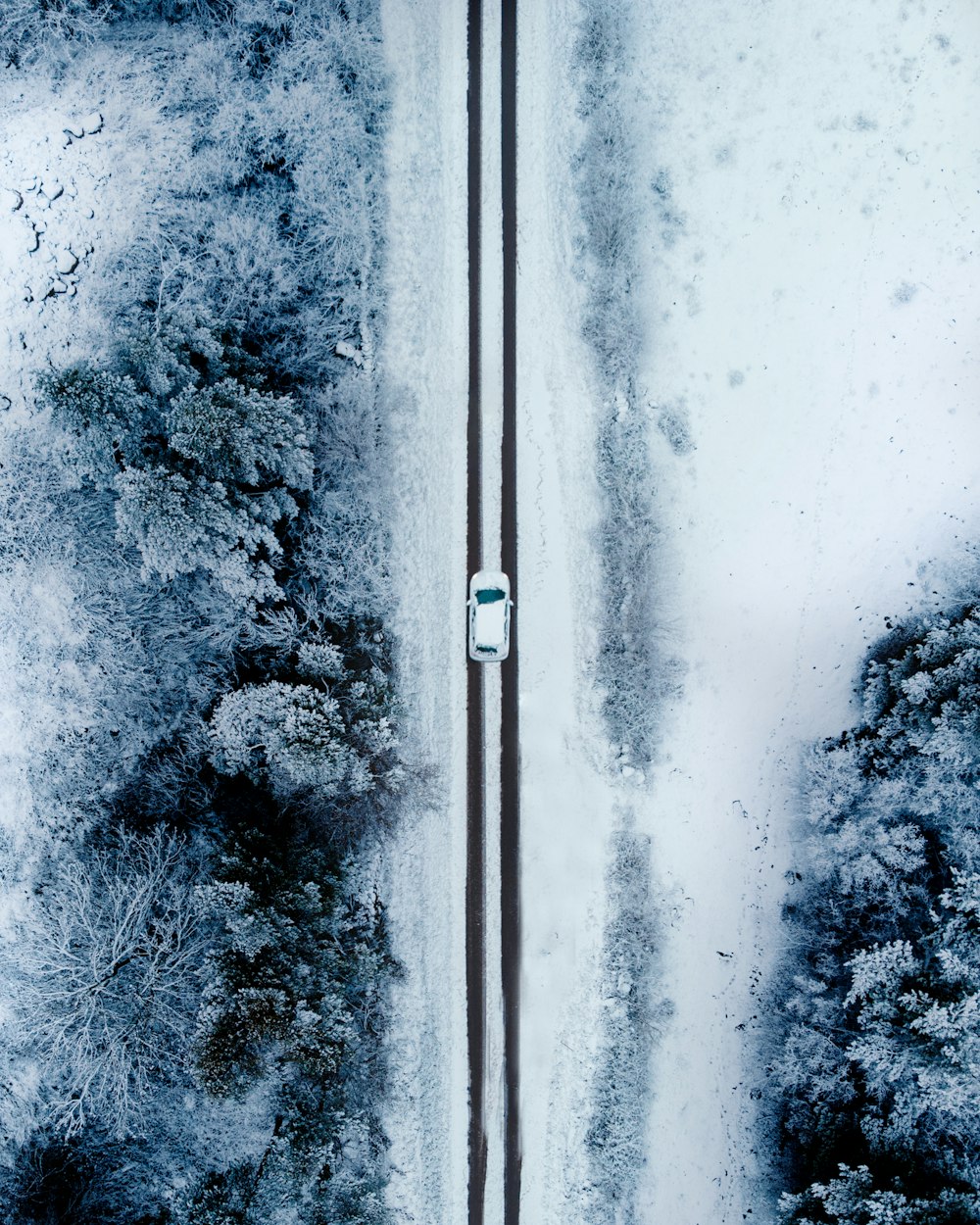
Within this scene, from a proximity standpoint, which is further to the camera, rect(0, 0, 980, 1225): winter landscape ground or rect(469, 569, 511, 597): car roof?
rect(469, 569, 511, 597): car roof

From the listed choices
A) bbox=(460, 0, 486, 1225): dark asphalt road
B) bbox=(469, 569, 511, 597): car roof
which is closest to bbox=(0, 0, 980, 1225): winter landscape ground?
bbox=(460, 0, 486, 1225): dark asphalt road

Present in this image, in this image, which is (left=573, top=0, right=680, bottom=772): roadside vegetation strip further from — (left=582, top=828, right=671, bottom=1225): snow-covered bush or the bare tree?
the bare tree

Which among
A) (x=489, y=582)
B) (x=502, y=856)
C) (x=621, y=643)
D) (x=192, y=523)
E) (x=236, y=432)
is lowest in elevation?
(x=502, y=856)

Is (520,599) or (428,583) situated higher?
(428,583)

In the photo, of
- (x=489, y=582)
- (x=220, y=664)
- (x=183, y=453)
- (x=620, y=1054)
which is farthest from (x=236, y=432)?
(x=620, y=1054)

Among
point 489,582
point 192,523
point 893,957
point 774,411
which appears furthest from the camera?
point 774,411

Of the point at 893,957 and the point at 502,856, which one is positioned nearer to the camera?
the point at 893,957

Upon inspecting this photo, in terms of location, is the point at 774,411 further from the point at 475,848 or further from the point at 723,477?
the point at 475,848
